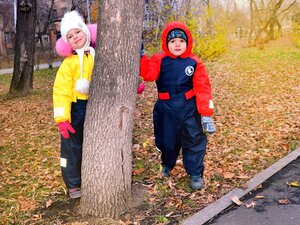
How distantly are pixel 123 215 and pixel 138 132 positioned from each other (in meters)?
3.09

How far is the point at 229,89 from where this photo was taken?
10.8 metres

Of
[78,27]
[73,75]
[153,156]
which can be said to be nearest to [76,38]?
[78,27]

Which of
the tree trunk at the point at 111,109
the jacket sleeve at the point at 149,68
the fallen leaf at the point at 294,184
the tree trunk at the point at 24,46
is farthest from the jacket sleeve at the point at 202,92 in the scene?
the tree trunk at the point at 24,46

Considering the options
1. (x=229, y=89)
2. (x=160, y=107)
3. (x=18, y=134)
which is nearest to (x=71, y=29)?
(x=160, y=107)

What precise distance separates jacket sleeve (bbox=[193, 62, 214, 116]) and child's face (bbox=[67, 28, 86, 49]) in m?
1.17

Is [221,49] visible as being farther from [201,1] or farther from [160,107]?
[160,107]

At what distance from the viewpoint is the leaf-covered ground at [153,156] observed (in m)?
3.82

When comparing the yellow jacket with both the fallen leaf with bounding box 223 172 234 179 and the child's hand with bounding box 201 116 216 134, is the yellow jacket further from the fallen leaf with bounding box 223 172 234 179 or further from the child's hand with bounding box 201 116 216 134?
the fallen leaf with bounding box 223 172 234 179

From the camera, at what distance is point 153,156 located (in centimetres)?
536

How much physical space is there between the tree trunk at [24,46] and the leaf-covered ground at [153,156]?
3.45 feet

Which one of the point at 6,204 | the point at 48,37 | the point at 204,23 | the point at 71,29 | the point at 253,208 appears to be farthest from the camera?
the point at 48,37

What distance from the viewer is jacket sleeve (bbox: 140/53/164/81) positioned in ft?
12.1

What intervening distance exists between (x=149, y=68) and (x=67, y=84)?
0.81 m

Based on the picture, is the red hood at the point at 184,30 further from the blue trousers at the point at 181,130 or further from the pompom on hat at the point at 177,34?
the blue trousers at the point at 181,130
